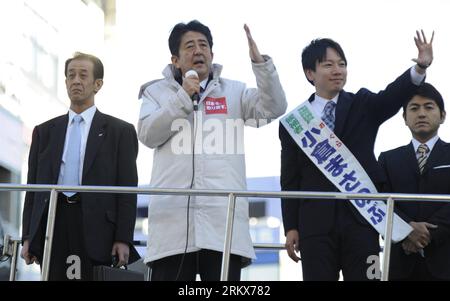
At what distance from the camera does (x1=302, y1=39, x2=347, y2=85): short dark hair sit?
770 cm

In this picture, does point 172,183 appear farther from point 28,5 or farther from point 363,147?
point 28,5

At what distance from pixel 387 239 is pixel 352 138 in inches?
28.6

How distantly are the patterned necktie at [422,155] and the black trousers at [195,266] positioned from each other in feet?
3.88

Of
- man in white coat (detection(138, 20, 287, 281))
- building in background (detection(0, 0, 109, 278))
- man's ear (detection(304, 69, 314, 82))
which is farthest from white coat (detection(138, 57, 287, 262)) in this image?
building in background (detection(0, 0, 109, 278))

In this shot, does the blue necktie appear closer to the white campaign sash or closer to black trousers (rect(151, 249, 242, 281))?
black trousers (rect(151, 249, 242, 281))

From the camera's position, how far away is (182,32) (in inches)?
307

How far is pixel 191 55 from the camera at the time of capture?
767cm

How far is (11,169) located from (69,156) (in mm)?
14034

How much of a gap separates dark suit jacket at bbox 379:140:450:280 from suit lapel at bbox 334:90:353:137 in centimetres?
37

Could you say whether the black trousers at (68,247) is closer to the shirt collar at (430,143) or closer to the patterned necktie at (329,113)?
the patterned necktie at (329,113)

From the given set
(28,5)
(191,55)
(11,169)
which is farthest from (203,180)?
(28,5)

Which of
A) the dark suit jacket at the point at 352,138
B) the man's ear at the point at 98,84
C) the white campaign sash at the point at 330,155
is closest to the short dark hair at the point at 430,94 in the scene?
the dark suit jacket at the point at 352,138

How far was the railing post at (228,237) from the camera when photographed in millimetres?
7012

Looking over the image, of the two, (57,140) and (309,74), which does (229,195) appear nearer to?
(309,74)
